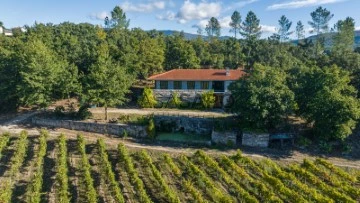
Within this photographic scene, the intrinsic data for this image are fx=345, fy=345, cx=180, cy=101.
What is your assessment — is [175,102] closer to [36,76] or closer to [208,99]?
[208,99]

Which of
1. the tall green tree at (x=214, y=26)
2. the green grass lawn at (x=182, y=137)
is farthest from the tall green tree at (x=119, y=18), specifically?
the green grass lawn at (x=182, y=137)

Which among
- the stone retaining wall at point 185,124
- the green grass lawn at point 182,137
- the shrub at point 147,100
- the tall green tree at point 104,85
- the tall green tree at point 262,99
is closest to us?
the tall green tree at point 262,99

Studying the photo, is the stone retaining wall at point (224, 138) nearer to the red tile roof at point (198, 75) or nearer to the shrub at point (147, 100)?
the red tile roof at point (198, 75)

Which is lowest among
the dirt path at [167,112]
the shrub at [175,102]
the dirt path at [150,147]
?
Answer: the dirt path at [150,147]

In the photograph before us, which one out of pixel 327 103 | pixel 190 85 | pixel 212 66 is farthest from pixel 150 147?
pixel 212 66

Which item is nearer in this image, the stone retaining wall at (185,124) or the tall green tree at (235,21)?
the stone retaining wall at (185,124)

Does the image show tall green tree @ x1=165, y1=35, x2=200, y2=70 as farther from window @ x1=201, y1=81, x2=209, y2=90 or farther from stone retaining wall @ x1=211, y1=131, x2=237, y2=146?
stone retaining wall @ x1=211, y1=131, x2=237, y2=146

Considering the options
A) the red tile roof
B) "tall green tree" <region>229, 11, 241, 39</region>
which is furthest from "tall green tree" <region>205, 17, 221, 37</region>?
the red tile roof

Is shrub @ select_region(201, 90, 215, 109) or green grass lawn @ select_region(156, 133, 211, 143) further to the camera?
shrub @ select_region(201, 90, 215, 109)
